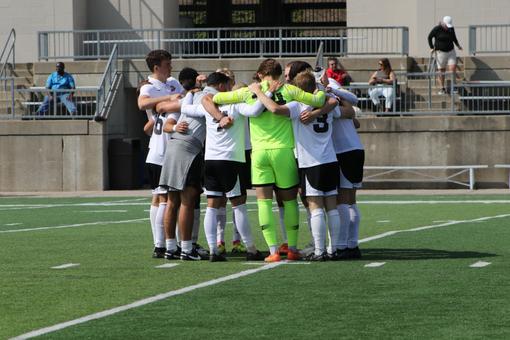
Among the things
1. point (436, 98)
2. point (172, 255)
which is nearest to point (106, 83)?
point (436, 98)

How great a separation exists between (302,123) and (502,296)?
3147 millimetres

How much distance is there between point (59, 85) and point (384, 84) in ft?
23.7

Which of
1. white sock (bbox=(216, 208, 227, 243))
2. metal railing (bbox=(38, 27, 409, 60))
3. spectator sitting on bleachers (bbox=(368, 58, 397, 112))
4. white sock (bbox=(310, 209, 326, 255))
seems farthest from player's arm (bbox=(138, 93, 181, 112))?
metal railing (bbox=(38, 27, 409, 60))

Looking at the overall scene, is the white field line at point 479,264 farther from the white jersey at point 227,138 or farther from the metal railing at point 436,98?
the metal railing at point 436,98

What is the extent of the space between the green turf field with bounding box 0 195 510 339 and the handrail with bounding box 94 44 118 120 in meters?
13.5

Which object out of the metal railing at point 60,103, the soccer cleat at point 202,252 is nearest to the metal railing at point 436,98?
the metal railing at point 60,103

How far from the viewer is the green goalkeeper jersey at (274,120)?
12.7m

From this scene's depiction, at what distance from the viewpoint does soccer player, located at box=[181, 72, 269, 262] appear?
42.5 ft

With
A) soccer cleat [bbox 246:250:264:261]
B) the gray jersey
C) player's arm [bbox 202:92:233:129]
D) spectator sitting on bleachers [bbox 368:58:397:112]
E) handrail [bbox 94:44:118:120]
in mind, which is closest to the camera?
player's arm [bbox 202:92:233:129]

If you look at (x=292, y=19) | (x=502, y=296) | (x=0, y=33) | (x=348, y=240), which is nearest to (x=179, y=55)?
(x=0, y=33)

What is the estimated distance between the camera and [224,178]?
12984mm

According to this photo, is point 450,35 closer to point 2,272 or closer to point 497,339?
point 2,272

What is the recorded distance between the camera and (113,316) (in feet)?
31.3

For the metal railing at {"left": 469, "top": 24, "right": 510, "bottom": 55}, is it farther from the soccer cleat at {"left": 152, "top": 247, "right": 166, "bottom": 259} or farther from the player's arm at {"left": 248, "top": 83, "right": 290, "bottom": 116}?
the player's arm at {"left": 248, "top": 83, "right": 290, "bottom": 116}
